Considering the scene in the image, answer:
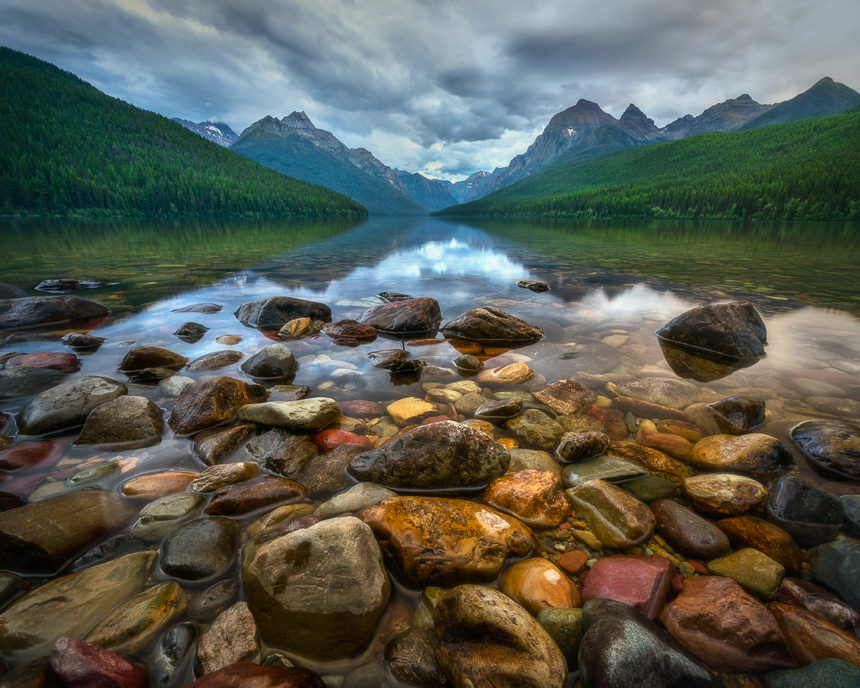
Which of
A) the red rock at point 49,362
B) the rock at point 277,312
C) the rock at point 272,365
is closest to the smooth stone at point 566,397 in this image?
the rock at point 272,365

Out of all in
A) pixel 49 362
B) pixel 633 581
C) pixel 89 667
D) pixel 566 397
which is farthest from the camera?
pixel 49 362

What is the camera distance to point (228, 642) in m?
1.99

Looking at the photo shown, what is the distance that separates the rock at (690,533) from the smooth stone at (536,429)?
134 cm

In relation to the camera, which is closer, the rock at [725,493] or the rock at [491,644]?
the rock at [491,644]

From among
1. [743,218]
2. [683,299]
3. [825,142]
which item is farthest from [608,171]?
[683,299]

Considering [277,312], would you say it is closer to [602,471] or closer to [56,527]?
[56,527]

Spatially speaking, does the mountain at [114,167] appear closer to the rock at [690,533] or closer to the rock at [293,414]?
the rock at [293,414]

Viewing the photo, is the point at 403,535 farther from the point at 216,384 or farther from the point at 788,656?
the point at 216,384

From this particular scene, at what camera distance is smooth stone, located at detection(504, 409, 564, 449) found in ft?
13.7

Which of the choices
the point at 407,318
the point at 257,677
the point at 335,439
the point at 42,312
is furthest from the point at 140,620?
the point at 42,312

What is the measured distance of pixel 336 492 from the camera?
3.38 m

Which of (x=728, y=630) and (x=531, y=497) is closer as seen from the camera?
(x=728, y=630)

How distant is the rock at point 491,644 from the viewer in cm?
181

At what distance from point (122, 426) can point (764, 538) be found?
20.6 ft
